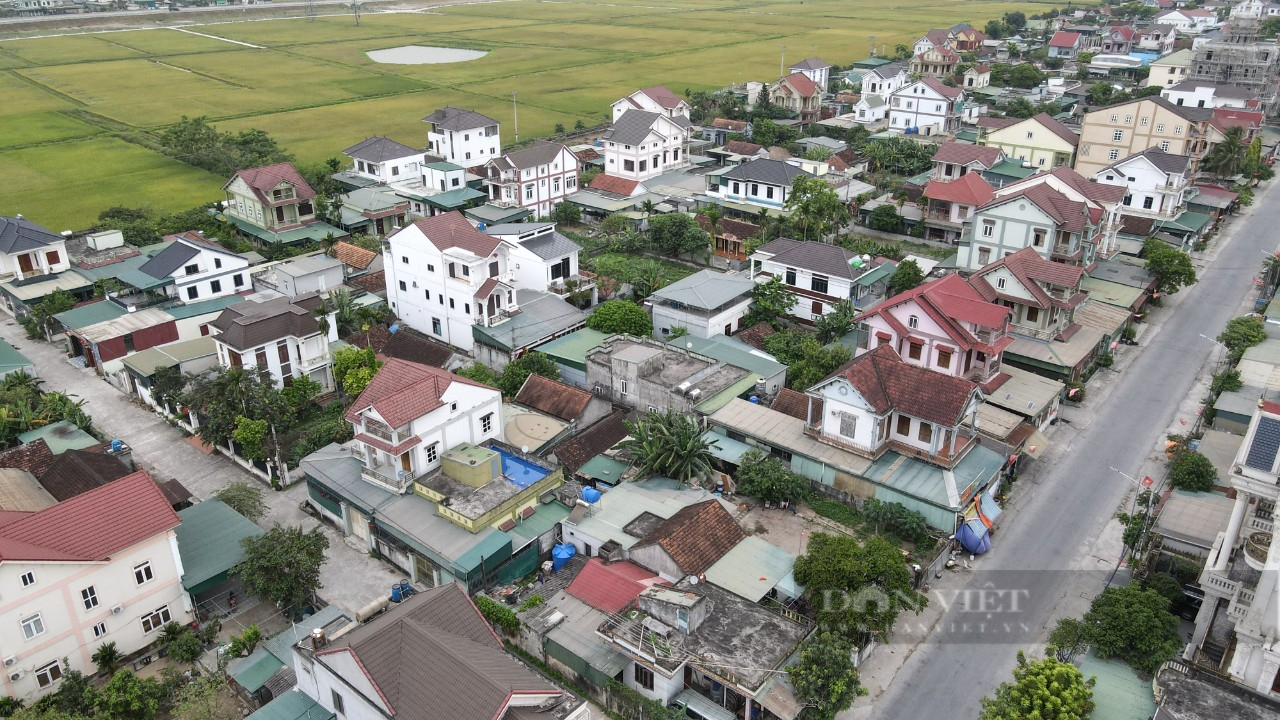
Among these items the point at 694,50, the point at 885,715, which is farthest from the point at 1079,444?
the point at 694,50

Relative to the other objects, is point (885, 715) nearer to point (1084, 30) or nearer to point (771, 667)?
point (771, 667)

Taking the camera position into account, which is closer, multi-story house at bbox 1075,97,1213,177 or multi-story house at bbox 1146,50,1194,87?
multi-story house at bbox 1075,97,1213,177

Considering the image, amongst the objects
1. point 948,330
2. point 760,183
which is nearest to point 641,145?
point 760,183

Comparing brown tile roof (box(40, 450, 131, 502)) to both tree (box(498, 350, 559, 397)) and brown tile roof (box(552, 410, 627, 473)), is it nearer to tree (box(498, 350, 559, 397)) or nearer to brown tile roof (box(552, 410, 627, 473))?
tree (box(498, 350, 559, 397))

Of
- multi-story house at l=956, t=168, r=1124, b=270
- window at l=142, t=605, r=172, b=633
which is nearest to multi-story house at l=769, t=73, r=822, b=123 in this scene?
multi-story house at l=956, t=168, r=1124, b=270

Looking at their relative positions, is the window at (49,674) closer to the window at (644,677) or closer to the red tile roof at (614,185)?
the window at (644,677)

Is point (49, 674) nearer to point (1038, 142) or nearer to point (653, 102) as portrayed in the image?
point (1038, 142)
